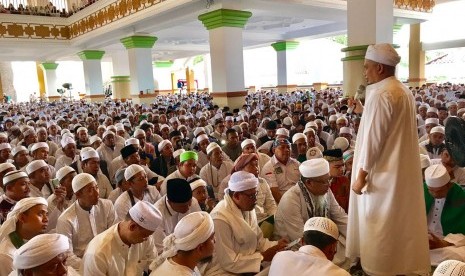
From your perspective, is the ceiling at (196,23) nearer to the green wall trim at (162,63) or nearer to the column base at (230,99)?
the column base at (230,99)

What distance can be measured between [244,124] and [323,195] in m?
3.63

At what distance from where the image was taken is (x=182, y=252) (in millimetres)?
1793

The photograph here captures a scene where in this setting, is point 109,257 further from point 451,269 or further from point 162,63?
point 162,63

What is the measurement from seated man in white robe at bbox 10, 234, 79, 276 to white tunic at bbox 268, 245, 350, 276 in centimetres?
95

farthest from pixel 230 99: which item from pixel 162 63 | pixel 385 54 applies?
pixel 162 63

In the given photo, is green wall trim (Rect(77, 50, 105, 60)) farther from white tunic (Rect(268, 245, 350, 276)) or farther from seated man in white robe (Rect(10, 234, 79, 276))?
white tunic (Rect(268, 245, 350, 276))

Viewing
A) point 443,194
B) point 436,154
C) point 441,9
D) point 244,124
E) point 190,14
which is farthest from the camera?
point 441,9

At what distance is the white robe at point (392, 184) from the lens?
7.06 ft

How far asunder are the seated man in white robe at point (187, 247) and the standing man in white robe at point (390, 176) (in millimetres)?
946

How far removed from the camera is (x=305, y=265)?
151cm

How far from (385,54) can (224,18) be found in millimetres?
6721

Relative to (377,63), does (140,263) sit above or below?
below

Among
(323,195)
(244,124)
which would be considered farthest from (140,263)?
(244,124)

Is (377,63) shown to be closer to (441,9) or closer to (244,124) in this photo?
(244,124)
